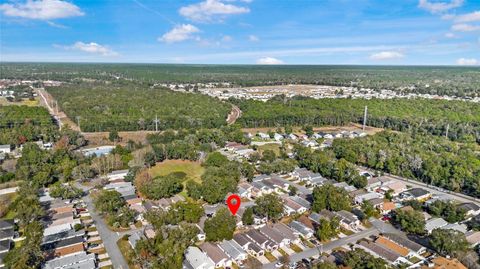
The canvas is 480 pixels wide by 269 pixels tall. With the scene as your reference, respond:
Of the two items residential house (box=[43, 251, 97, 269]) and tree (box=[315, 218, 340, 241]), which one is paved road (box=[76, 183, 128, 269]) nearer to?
residential house (box=[43, 251, 97, 269])

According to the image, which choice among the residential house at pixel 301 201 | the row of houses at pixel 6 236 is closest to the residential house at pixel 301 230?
the residential house at pixel 301 201

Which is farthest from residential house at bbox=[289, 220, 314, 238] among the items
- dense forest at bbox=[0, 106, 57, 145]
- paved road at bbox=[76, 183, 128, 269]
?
dense forest at bbox=[0, 106, 57, 145]

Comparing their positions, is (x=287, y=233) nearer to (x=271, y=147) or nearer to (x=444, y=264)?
(x=444, y=264)

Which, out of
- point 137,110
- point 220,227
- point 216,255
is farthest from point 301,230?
point 137,110

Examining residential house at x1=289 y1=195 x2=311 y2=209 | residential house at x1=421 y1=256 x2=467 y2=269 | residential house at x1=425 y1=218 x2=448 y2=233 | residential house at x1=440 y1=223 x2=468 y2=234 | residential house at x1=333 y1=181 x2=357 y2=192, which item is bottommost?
residential house at x1=421 y1=256 x2=467 y2=269

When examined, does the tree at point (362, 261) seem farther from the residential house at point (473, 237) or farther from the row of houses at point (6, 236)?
the row of houses at point (6, 236)

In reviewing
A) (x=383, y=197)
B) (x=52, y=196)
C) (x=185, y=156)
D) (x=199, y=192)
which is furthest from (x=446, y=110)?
(x=52, y=196)

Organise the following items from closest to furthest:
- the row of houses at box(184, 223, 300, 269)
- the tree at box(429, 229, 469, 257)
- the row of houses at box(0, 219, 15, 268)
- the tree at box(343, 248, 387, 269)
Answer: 1. the tree at box(343, 248, 387, 269)
2. the row of houses at box(184, 223, 300, 269)
3. the tree at box(429, 229, 469, 257)
4. the row of houses at box(0, 219, 15, 268)
